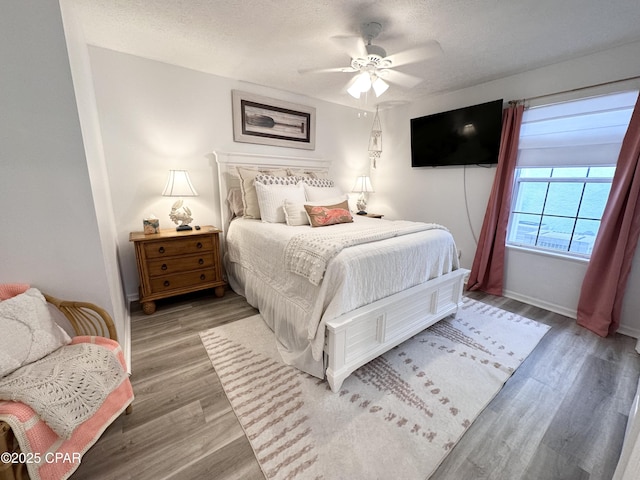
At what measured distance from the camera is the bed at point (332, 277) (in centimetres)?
156

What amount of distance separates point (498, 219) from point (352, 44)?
2432 millimetres

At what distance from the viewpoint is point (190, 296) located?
2.84 m

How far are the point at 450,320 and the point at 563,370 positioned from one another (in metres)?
0.81

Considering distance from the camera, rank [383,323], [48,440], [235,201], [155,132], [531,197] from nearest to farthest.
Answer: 1. [48,440]
2. [383,323]
3. [155,132]
4. [531,197]
5. [235,201]

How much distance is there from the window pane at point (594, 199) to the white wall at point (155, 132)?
11.5 ft

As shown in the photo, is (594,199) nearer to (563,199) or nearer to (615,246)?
(563,199)

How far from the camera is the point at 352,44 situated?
5.64ft

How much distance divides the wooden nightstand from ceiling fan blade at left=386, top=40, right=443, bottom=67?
2.21 metres

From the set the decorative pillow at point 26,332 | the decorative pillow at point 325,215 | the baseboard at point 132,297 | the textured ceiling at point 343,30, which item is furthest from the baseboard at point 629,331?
the baseboard at point 132,297

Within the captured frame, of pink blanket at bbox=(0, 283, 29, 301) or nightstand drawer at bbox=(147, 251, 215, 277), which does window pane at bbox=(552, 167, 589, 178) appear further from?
pink blanket at bbox=(0, 283, 29, 301)

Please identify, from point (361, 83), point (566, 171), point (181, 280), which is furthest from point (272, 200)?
point (566, 171)

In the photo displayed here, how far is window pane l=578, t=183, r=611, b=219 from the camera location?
236cm

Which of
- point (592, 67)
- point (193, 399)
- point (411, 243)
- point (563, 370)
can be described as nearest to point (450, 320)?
point (563, 370)

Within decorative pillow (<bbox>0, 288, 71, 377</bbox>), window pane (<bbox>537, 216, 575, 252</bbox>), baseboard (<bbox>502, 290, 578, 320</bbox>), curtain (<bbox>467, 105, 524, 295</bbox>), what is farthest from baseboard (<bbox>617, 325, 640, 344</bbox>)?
decorative pillow (<bbox>0, 288, 71, 377</bbox>)
